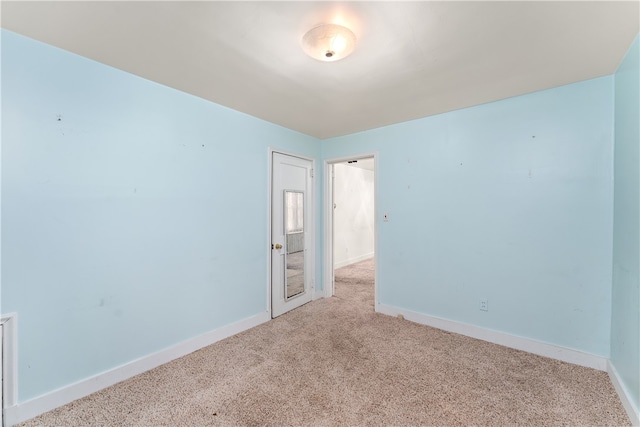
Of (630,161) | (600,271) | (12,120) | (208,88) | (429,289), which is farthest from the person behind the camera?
(429,289)

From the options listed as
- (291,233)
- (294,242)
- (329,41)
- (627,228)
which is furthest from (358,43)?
(294,242)

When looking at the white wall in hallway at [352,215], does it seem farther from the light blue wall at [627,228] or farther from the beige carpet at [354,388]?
the light blue wall at [627,228]

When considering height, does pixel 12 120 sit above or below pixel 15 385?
above

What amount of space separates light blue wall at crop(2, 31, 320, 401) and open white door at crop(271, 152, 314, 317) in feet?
1.75

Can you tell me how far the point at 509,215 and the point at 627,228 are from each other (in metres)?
0.78

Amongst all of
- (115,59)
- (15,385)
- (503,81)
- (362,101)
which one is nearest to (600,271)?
(503,81)

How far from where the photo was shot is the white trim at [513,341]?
2143 mm

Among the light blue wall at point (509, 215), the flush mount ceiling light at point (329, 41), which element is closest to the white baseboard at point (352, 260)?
the light blue wall at point (509, 215)

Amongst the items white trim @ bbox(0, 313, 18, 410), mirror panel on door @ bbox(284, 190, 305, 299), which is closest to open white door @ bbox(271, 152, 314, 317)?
mirror panel on door @ bbox(284, 190, 305, 299)

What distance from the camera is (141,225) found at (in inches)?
83.4

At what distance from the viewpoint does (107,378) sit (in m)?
1.92

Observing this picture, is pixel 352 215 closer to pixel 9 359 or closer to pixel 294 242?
pixel 294 242

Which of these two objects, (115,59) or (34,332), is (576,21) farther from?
(34,332)

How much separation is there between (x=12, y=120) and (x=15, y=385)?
63.8 inches
